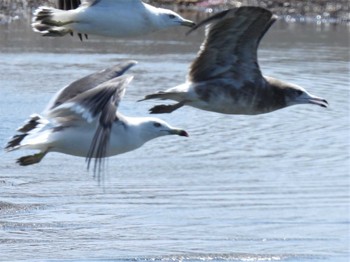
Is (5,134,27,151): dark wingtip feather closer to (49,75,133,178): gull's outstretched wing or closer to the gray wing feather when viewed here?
(49,75,133,178): gull's outstretched wing

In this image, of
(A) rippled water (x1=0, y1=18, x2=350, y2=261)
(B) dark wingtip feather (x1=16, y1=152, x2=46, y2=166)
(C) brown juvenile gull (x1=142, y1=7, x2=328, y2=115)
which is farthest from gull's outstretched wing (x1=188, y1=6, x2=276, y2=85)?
(A) rippled water (x1=0, y1=18, x2=350, y2=261)

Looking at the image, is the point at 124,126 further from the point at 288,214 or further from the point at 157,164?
the point at 157,164

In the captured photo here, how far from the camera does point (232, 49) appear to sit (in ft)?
32.0

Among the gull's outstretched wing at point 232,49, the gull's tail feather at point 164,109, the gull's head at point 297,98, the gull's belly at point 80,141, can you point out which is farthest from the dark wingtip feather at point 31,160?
the gull's head at point 297,98

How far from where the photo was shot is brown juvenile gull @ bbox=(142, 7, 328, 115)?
9453mm

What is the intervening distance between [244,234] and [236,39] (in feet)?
14.4

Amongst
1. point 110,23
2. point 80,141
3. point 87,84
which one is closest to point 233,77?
point 110,23

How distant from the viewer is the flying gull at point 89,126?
27.8ft

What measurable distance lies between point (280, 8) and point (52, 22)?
29443 millimetres

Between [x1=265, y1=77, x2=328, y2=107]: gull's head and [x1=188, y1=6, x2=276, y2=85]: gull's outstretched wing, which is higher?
[x1=188, y1=6, x2=276, y2=85]: gull's outstretched wing

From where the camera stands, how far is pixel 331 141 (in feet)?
61.5

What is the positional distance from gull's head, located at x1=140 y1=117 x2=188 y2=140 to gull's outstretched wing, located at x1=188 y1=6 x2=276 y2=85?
58 cm

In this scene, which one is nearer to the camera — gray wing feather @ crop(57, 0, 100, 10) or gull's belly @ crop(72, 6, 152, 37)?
gull's belly @ crop(72, 6, 152, 37)

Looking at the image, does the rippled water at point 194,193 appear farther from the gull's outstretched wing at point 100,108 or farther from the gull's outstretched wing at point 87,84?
the gull's outstretched wing at point 100,108
